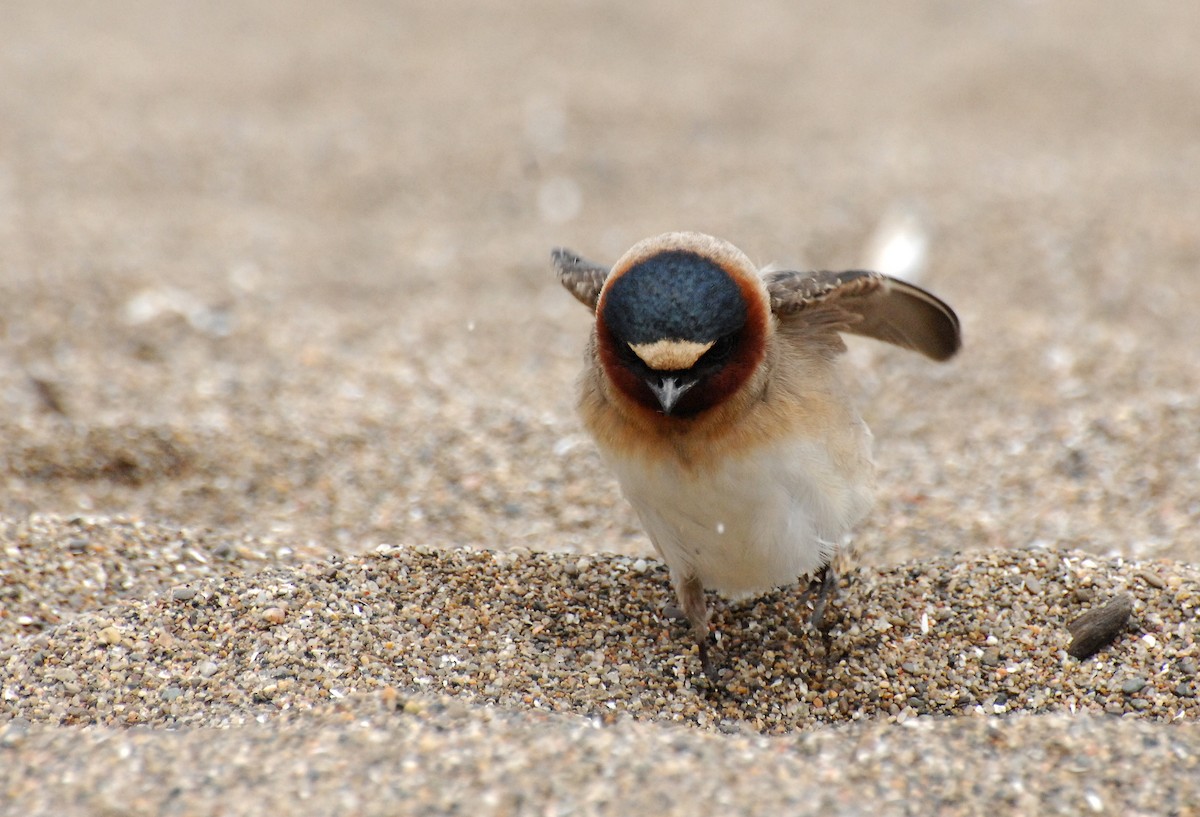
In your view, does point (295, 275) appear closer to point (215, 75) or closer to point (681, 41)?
point (215, 75)

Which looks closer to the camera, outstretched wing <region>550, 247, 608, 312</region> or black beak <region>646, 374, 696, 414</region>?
black beak <region>646, 374, 696, 414</region>

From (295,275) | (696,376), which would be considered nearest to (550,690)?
(696,376)

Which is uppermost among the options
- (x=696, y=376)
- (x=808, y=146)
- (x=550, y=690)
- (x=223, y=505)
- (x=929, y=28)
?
(x=929, y=28)

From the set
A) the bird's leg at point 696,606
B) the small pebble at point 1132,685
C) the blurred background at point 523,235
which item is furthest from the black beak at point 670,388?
the blurred background at point 523,235

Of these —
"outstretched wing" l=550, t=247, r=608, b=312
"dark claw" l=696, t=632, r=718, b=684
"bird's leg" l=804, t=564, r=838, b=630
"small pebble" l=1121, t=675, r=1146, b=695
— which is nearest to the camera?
"small pebble" l=1121, t=675, r=1146, b=695

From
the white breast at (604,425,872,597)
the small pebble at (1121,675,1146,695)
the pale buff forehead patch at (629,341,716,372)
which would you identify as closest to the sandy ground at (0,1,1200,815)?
the small pebble at (1121,675,1146,695)

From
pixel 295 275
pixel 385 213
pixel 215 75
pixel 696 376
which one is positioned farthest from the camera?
pixel 215 75

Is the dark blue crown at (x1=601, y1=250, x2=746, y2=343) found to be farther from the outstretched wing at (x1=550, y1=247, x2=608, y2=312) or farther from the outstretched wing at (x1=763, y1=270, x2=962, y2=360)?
the outstretched wing at (x1=550, y1=247, x2=608, y2=312)
